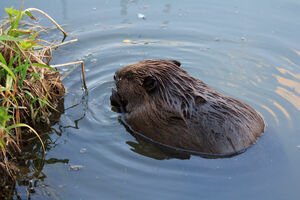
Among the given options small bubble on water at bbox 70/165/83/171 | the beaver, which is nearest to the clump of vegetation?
small bubble on water at bbox 70/165/83/171

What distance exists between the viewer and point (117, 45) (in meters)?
7.36

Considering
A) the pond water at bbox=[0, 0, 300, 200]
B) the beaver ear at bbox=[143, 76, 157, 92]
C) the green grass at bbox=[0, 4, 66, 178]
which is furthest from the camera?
the beaver ear at bbox=[143, 76, 157, 92]

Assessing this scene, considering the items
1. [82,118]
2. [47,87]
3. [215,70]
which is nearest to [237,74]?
[215,70]

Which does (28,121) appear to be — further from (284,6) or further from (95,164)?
(284,6)

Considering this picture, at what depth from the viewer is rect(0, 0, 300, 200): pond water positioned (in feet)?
14.4

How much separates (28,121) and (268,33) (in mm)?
4899

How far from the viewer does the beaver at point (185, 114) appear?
4.55 m

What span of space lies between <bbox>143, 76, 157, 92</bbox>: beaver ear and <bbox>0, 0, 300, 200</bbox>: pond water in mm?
678

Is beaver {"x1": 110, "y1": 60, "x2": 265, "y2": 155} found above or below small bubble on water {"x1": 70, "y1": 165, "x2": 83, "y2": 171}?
above

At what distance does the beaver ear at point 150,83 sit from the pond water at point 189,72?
678 mm

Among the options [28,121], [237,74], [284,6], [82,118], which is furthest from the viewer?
[284,6]

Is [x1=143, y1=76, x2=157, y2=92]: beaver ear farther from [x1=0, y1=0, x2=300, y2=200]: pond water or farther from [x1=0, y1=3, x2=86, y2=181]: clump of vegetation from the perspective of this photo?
[x1=0, y1=3, x2=86, y2=181]: clump of vegetation

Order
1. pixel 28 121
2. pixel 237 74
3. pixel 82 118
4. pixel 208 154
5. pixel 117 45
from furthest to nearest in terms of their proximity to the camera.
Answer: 1. pixel 117 45
2. pixel 237 74
3. pixel 82 118
4. pixel 28 121
5. pixel 208 154

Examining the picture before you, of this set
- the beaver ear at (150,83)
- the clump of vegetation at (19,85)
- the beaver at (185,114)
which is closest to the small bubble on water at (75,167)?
the clump of vegetation at (19,85)
